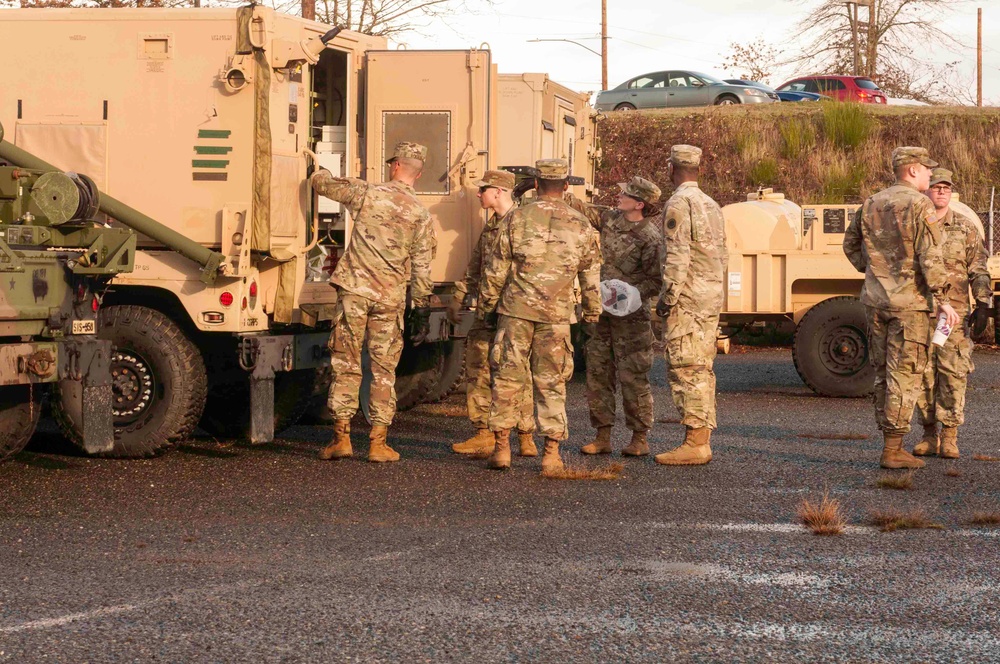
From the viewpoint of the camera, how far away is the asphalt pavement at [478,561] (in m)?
4.98

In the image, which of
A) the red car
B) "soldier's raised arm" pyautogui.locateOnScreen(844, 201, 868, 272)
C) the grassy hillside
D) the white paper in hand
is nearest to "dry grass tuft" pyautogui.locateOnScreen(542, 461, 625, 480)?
the white paper in hand

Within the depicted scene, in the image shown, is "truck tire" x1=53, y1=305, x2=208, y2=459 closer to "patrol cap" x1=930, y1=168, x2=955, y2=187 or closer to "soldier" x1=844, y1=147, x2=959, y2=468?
"soldier" x1=844, y1=147, x2=959, y2=468

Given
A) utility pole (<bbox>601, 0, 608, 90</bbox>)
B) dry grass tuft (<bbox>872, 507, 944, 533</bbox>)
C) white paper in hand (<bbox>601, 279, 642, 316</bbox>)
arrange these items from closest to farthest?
1. dry grass tuft (<bbox>872, 507, 944, 533</bbox>)
2. white paper in hand (<bbox>601, 279, 642, 316</bbox>)
3. utility pole (<bbox>601, 0, 608, 90</bbox>)

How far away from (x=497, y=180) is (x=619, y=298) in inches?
42.9

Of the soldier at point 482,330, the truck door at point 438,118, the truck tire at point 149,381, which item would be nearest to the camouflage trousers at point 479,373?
the soldier at point 482,330

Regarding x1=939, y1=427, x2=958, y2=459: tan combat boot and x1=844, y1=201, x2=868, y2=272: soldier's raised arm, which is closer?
x1=844, y1=201, x2=868, y2=272: soldier's raised arm

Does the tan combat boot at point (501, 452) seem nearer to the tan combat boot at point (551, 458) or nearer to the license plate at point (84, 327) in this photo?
the tan combat boot at point (551, 458)

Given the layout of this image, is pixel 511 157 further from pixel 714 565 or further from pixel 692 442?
pixel 714 565

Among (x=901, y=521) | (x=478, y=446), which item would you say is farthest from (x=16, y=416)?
(x=901, y=521)

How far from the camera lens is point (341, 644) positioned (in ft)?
16.1

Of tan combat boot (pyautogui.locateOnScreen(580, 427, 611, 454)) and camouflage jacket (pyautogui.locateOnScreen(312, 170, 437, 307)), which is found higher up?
camouflage jacket (pyautogui.locateOnScreen(312, 170, 437, 307))

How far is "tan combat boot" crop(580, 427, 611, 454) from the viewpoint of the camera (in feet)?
31.9

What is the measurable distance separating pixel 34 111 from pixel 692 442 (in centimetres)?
452

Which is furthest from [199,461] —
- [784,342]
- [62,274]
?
[784,342]
